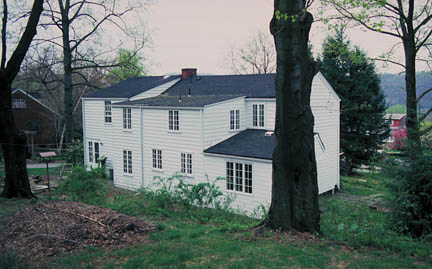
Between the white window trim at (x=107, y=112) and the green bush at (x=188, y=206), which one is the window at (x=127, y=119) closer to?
the white window trim at (x=107, y=112)

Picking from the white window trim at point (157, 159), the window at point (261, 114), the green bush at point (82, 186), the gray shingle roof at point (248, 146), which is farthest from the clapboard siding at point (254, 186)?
the green bush at point (82, 186)

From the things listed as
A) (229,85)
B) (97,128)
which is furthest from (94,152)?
(229,85)

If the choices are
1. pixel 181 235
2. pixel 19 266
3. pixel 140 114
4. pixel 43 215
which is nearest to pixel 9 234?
pixel 43 215

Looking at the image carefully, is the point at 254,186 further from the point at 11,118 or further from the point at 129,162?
the point at 11,118

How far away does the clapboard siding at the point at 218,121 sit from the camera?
20.1m

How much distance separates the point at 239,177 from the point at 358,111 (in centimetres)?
1504

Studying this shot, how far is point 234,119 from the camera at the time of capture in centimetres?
2189

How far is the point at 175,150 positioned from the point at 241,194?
5113 millimetres

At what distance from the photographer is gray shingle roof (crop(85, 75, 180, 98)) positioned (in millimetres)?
27183

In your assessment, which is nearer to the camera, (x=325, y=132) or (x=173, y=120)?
(x=173, y=120)

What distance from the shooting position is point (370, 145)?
28.9 m

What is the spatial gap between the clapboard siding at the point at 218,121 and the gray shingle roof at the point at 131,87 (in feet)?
26.5

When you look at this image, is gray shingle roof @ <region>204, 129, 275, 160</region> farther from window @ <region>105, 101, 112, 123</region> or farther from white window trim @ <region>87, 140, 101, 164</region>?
white window trim @ <region>87, 140, 101, 164</region>

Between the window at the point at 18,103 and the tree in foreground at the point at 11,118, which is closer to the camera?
the tree in foreground at the point at 11,118
